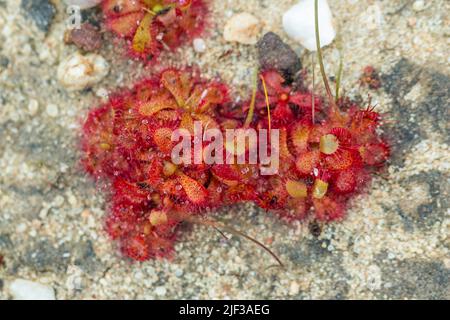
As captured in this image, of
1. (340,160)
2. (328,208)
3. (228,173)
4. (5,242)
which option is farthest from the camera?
(5,242)

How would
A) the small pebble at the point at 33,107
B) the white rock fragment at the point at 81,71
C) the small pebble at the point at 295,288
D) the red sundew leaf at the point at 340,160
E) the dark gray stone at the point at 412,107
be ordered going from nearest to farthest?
the red sundew leaf at the point at 340,160 → the dark gray stone at the point at 412,107 → the small pebble at the point at 295,288 → the white rock fragment at the point at 81,71 → the small pebble at the point at 33,107

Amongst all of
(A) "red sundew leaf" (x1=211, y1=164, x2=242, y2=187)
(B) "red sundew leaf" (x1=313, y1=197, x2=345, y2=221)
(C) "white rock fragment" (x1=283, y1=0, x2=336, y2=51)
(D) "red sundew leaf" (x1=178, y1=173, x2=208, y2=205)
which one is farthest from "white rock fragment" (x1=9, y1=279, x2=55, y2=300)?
(C) "white rock fragment" (x1=283, y1=0, x2=336, y2=51)

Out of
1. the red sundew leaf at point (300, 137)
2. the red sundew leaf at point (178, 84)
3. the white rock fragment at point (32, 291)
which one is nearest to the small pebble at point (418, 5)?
the red sundew leaf at point (300, 137)

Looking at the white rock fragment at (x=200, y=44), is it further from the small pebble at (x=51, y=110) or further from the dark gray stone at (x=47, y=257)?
the dark gray stone at (x=47, y=257)

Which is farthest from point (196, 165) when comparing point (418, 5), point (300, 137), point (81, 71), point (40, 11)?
point (418, 5)

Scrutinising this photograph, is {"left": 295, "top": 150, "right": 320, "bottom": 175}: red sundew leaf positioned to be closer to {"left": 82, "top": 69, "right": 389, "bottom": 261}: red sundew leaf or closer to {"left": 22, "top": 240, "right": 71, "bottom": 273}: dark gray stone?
{"left": 82, "top": 69, "right": 389, "bottom": 261}: red sundew leaf

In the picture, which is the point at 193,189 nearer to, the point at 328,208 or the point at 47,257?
the point at 328,208
